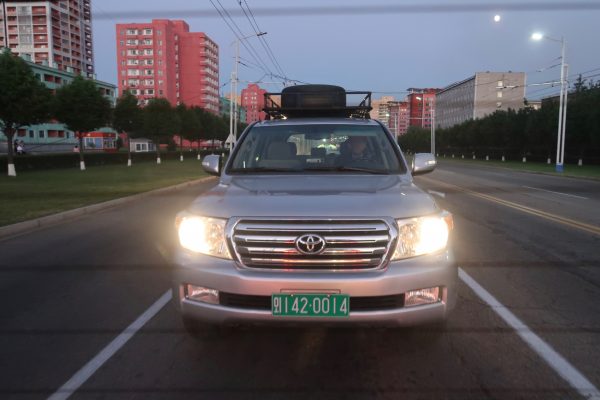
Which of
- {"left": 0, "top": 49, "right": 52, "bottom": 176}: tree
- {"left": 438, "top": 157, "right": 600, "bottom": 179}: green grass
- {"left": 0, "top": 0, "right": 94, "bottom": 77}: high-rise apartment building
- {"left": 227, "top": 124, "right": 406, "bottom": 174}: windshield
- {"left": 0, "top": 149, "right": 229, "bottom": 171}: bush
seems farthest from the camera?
{"left": 0, "top": 0, "right": 94, "bottom": 77}: high-rise apartment building

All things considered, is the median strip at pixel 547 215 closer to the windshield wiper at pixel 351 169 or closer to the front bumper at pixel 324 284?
the windshield wiper at pixel 351 169

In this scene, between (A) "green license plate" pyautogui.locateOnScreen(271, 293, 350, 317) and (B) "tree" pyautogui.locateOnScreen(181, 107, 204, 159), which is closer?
(A) "green license plate" pyautogui.locateOnScreen(271, 293, 350, 317)

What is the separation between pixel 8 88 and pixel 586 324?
89.9 feet

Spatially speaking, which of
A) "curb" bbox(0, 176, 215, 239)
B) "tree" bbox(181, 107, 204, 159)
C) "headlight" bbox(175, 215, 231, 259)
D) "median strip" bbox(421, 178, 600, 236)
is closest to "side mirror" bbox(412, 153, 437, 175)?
"headlight" bbox(175, 215, 231, 259)

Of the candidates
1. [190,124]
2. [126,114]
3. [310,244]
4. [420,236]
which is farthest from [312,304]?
[190,124]

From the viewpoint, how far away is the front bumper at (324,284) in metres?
3.09

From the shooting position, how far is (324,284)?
10.1ft

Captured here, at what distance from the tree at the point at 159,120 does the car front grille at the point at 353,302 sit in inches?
1787

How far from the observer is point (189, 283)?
336cm

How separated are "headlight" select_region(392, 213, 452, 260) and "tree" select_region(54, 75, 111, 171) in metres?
32.9

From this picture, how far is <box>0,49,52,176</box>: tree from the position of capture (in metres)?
24.5

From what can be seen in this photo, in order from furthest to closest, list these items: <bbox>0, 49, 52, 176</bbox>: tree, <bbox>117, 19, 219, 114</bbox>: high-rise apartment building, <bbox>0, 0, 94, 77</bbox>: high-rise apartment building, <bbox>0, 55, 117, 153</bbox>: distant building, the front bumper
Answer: <bbox>117, 19, 219, 114</bbox>: high-rise apartment building < <bbox>0, 0, 94, 77</bbox>: high-rise apartment building < <bbox>0, 55, 117, 153</bbox>: distant building < <bbox>0, 49, 52, 176</bbox>: tree < the front bumper

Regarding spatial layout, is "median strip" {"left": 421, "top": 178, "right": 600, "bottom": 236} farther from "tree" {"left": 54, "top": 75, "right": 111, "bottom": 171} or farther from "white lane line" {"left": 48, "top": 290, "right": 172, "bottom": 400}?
"tree" {"left": 54, "top": 75, "right": 111, "bottom": 171}

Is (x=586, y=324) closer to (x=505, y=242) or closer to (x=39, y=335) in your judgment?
(x=505, y=242)
